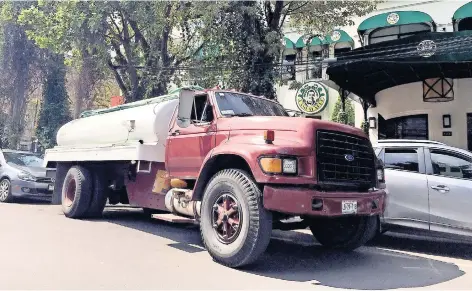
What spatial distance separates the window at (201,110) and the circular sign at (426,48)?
628 cm

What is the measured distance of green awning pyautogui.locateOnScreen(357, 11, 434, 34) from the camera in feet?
46.9

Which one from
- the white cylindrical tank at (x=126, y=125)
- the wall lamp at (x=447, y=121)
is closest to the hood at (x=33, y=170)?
the white cylindrical tank at (x=126, y=125)

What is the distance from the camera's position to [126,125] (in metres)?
7.39

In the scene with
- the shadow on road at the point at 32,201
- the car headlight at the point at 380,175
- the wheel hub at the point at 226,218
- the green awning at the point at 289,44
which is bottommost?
the shadow on road at the point at 32,201

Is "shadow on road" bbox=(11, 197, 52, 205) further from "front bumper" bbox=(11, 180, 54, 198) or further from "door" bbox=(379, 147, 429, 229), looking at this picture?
"door" bbox=(379, 147, 429, 229)

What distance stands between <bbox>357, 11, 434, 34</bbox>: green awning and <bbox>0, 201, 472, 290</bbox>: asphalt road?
31.3 feet

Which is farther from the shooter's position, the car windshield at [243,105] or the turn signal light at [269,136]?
the car windshield at [243,105]

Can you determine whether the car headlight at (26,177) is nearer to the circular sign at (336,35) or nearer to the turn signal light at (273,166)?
the turn signal light at (273,166)

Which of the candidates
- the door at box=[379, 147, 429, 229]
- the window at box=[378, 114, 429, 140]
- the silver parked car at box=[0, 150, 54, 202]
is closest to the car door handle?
the door at box=[379, 147, 429, 229]

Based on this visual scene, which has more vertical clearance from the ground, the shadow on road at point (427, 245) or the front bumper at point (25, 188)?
the front bumper at point (25, 188)

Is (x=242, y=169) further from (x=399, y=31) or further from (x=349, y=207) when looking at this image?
(x=399, y=31)

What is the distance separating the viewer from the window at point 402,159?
6.47 m

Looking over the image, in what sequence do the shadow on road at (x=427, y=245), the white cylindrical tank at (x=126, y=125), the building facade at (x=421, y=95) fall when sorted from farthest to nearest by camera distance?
the building facade at (x=421, y=95) → the white cylindrical tank at (x=126, y=125) → the shadow on road at (x=427, y=245)

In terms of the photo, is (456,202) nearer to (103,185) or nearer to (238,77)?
(103,185)
